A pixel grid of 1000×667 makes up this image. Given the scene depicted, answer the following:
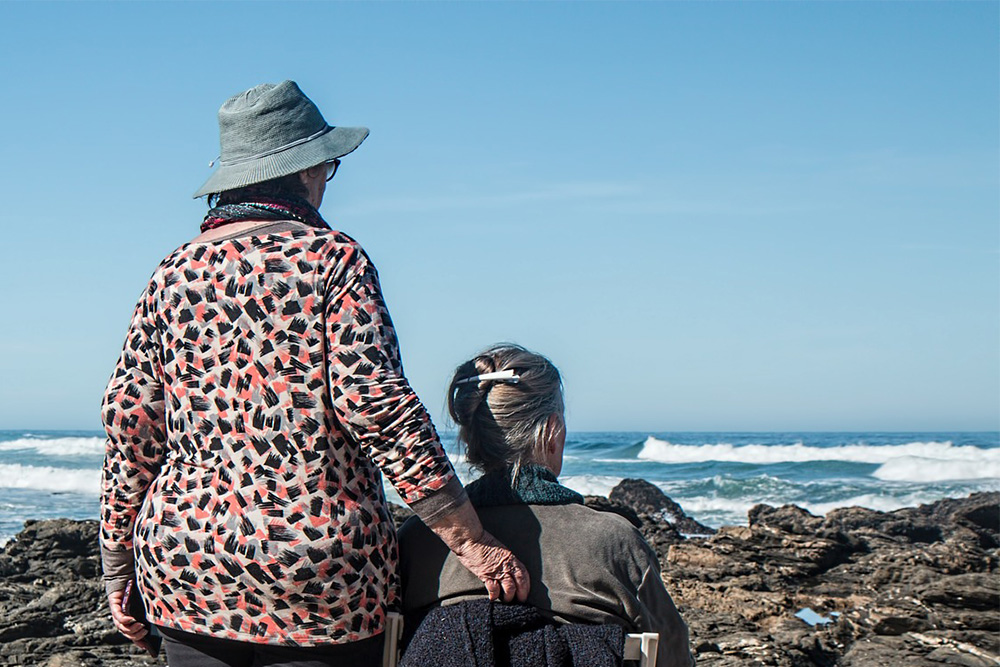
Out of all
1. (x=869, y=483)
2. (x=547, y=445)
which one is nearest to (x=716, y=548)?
(x=547, y=445)

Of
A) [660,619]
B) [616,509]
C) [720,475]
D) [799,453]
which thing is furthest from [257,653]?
[799,453]

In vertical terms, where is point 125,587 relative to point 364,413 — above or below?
below

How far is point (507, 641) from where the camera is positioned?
7.80ft

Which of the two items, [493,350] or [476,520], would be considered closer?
[476,520]

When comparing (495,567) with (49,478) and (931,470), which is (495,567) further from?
(931,470)

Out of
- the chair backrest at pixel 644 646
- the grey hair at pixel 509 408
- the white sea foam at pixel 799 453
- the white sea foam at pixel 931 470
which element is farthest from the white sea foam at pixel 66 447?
the chair backrest at pixel 644 646

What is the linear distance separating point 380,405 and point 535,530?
1.76 ft

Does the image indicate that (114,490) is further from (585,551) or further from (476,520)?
(585,551)

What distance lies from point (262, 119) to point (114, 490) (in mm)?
985

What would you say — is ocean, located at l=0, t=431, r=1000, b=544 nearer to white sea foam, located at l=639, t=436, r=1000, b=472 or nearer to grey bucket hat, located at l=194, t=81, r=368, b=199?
white sea foam, located at l=639, t=436, r=1000, b=472

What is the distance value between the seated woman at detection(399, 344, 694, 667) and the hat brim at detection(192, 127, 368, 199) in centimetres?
63

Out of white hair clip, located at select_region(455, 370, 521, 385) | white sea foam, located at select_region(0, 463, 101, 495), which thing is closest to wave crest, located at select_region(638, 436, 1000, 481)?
white sea foam, located at select_region(0, 463, 101, 495)

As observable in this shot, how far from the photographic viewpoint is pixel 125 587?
2666mm

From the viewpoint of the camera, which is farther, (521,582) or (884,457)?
(884,457)
